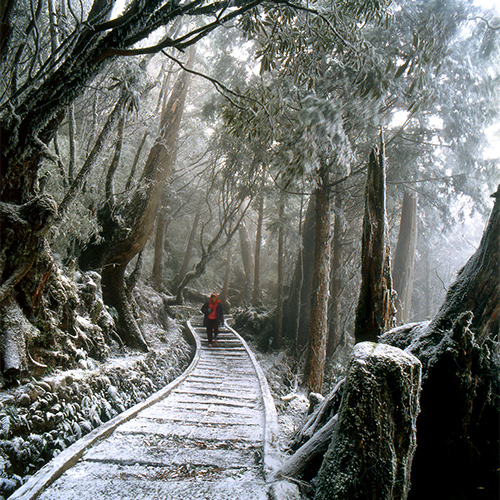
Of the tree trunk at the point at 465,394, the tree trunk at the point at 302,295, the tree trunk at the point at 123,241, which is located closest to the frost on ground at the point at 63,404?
the tree trunk at the point at 123,241

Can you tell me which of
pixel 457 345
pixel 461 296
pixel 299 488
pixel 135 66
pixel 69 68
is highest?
pixel 135 66

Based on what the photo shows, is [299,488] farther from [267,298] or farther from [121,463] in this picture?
[267,298]

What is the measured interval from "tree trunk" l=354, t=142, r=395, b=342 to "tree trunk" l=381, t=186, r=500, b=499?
0.89m

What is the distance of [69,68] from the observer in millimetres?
3473

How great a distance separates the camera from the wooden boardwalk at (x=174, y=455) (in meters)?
2.64

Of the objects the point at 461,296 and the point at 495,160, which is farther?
the point at 495,160

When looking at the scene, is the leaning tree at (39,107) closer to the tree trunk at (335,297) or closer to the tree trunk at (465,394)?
the tree trunk at (465,394)

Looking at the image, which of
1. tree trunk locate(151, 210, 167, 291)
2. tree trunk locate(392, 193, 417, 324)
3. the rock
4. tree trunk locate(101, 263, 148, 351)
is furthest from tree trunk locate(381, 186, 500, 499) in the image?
tree trunk locate(151, 210, 167, 291)

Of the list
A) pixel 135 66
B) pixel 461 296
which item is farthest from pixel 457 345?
pixel 135 66

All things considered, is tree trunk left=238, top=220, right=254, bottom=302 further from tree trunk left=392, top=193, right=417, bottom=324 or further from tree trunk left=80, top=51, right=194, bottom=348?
tree trunk left=80, top=51, right=194, bottom=348

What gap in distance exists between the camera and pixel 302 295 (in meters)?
12.8

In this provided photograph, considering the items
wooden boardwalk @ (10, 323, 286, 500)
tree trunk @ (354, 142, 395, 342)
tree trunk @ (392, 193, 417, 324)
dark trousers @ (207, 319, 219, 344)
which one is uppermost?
tree trunk @ (392, 193, 417, 324)

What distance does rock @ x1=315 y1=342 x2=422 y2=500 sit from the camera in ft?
6.03

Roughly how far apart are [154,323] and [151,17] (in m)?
9.68
